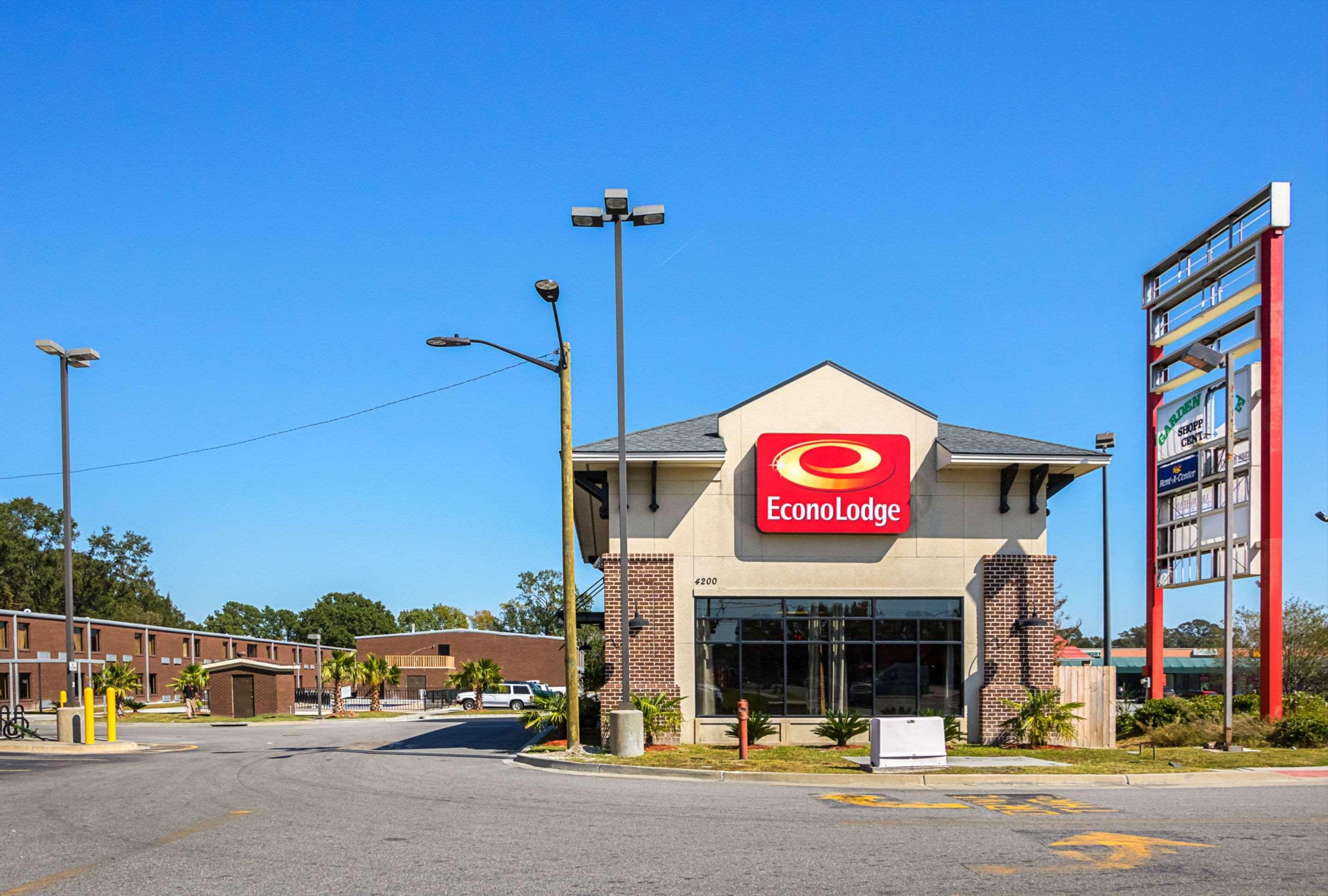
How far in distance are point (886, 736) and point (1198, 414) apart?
42.3 feet

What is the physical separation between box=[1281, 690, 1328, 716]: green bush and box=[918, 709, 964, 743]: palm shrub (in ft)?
22.4

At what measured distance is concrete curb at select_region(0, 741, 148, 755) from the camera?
1099 inches

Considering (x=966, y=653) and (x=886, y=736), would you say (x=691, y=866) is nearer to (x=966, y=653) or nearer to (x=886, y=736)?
(x=886, y=736)

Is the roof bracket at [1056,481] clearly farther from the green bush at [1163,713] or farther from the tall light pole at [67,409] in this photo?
the tall light pole at [67,409]

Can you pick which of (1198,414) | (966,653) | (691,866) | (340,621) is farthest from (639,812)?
(340,621)

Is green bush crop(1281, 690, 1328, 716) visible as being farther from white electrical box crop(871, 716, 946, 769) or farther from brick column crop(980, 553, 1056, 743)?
white electrical box crop(871, 716, 946, 769)

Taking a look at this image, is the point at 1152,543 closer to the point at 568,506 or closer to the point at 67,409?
the point at 568,506

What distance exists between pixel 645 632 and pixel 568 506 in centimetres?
330

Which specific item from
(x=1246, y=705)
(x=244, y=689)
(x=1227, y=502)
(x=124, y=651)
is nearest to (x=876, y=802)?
(x=1227, y=502)

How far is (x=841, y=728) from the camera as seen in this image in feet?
73.9

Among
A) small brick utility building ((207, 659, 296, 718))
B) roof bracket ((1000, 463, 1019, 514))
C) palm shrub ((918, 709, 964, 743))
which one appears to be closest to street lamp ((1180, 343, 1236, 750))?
roof bracket ((1000, 463, 1019, 514))

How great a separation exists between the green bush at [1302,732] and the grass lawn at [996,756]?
41 centimetres

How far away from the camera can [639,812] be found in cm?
1355

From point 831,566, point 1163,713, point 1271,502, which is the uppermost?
point 1271,502
